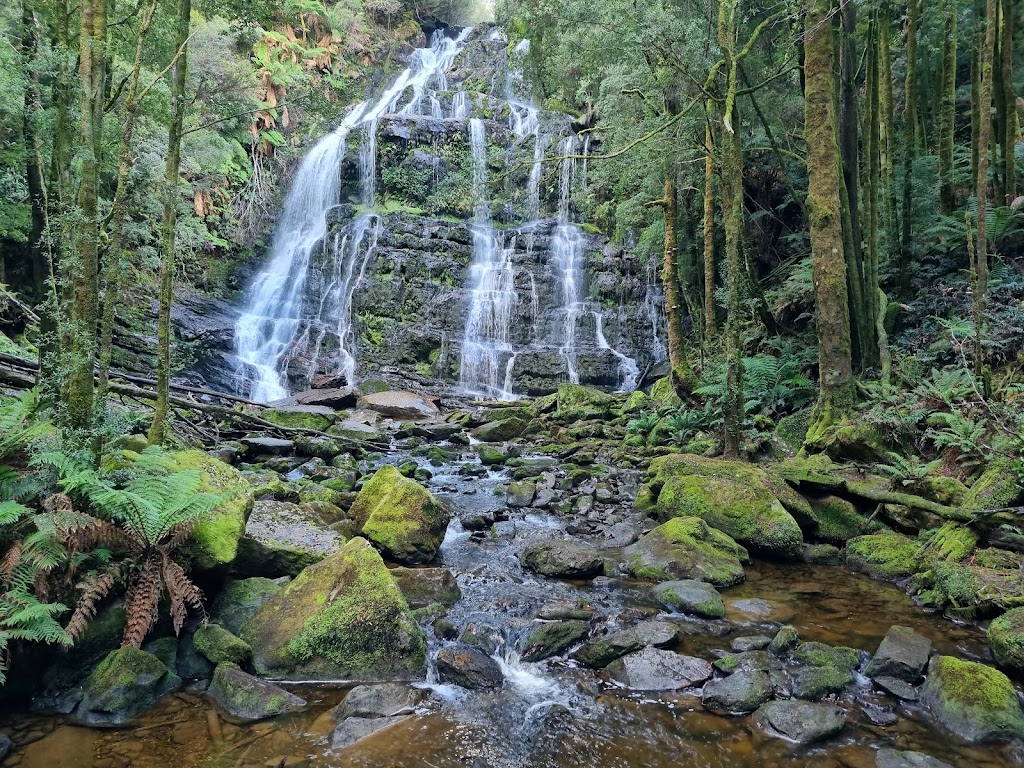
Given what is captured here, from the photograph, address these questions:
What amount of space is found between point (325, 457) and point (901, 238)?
1185 cm

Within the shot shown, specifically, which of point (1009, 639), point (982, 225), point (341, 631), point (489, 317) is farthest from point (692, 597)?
point (489, 317)

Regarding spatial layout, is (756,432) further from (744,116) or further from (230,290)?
(230,290)

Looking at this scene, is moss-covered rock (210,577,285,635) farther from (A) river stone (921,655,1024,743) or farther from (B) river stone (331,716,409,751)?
(A) river stone (921,655,1024,743)

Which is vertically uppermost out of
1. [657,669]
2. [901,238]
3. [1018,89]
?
[1018,89]

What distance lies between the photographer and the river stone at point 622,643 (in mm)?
4395

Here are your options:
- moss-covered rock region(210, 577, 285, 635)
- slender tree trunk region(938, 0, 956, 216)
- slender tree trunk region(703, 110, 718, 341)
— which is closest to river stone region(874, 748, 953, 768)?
moss-covered rock region(210, 577, 285, 635)

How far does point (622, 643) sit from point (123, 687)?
3.34 metres

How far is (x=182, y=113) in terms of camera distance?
6.52 metres

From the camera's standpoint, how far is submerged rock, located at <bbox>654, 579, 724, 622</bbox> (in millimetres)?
5105

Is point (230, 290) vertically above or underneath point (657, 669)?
above

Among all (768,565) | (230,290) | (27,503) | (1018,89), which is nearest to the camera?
(27,503)

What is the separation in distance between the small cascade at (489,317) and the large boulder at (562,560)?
50.8ft

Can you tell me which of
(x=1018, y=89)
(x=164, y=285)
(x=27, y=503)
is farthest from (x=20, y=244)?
(x=1018, y=89)

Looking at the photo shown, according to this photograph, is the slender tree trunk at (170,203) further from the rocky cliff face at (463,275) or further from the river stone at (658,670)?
the rocky cliff face at (463,275)
